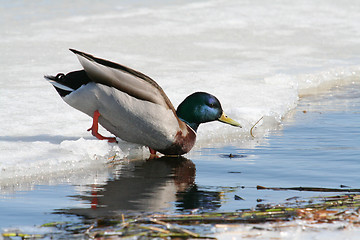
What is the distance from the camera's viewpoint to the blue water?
166 inches

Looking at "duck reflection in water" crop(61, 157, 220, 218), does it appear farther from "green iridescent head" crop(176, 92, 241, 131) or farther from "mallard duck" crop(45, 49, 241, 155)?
"green iridescent head" crop(176, 92, 241, 131)

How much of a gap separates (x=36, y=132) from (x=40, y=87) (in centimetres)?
216

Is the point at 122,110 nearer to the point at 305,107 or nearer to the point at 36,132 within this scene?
the point at 36,132

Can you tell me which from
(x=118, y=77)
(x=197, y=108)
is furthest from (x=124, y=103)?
(x=197, y=108)

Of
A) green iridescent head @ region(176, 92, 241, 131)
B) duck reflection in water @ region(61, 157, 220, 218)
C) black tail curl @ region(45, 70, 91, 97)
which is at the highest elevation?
black tail curl @ region(45, 70, 91, 97)

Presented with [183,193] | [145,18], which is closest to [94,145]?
[183,193]

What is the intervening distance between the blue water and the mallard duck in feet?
0.70

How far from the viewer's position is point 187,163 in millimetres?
5691

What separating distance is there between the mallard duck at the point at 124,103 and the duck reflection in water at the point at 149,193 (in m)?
0.22

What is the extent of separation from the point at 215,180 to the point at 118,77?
1.08 meters

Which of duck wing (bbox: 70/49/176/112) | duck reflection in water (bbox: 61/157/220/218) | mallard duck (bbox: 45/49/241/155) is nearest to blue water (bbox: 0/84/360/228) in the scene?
duck reflection in water (bbox: 61/157/220/218)

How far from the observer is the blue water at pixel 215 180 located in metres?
4.23

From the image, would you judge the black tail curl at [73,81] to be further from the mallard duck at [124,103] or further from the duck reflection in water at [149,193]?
the duck reflection in water at [149,193]

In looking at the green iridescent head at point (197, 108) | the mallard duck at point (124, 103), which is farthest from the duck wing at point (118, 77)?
the green iridescent head at point (197, 108)
